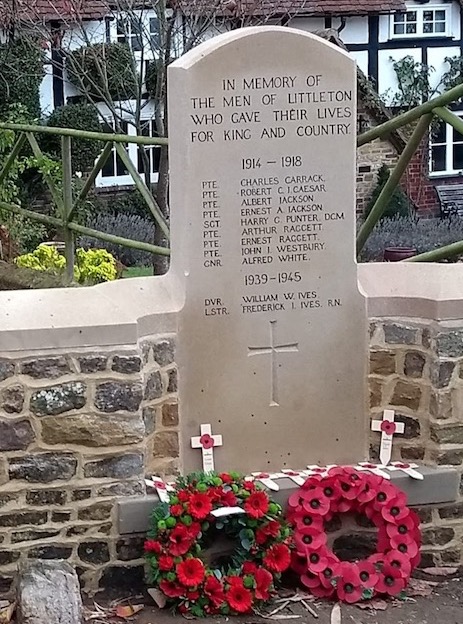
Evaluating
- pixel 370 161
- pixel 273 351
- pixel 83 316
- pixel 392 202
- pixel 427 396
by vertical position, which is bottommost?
pixel 427 396

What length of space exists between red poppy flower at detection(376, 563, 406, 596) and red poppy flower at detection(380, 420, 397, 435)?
0.60 metres

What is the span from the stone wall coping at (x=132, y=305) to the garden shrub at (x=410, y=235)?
35.7 feet

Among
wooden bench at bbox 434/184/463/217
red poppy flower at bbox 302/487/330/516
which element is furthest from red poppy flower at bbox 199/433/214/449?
wooden bench at bbox 434/184/463/217

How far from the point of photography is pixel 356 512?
4414mm

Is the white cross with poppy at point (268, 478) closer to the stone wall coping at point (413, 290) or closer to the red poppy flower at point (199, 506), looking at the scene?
the red poppy flower at point (199, 506)

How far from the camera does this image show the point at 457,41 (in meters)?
20.2

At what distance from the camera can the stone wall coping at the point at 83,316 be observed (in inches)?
160

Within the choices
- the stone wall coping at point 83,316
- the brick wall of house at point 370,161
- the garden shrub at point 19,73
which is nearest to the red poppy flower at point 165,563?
the stone wall coping at point 83,316

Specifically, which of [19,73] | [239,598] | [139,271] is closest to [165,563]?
[239,598]

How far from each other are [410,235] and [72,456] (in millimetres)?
13347

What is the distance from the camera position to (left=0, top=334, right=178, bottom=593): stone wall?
4102mm

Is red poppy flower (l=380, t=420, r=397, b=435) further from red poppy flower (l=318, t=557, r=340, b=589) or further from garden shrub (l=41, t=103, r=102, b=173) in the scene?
garden shrub (l=41, t=103, r=102, b=173)

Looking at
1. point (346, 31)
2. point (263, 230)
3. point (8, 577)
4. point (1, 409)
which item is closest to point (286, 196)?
point (263, 230)

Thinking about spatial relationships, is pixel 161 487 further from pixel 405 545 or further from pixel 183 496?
pixel 405 545
